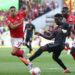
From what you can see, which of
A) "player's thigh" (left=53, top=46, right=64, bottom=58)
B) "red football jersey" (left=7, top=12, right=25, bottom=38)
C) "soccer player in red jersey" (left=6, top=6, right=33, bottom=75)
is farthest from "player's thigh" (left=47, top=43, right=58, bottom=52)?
"red football jersey" (left=7, top=12, right=25, bottom=38)

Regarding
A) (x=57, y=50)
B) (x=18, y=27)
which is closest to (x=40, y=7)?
(x=18, y=27)

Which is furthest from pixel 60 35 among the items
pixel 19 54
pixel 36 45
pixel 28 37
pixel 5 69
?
pixel 36 45

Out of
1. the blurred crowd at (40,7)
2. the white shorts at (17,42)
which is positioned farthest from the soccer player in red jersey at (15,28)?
the blurred crowd at (40,7)

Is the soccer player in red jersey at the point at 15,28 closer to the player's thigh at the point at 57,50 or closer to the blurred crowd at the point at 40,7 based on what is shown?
the player's thigh at the point at 57,50

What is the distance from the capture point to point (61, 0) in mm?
39469

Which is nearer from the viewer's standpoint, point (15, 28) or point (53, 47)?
point (53, 47)

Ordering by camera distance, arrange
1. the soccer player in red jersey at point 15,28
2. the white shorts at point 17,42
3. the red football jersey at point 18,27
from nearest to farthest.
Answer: the soccer player in red jersey at point 15,28
the white shorts at point 17,42
the red football jersey at point 18,27

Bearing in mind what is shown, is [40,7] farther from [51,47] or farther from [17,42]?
[51,47]

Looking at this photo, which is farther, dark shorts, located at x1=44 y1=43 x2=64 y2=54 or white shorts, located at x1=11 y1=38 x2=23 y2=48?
white shorts, located at x1=11 y1=38 x2=23 y2=48

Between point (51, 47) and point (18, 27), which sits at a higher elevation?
point (18, 27)

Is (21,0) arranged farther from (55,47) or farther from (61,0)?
(55,47)

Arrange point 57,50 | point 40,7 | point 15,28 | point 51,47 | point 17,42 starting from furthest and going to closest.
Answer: point 40,7
point 17,42
point 15,28
point 57,50
point 51,47

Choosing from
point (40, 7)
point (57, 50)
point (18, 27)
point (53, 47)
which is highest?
point (18, 27)

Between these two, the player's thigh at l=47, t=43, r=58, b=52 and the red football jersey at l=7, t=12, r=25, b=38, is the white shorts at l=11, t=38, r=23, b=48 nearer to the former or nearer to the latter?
the red football jersey at l=7, t=12, r=25, b=38
